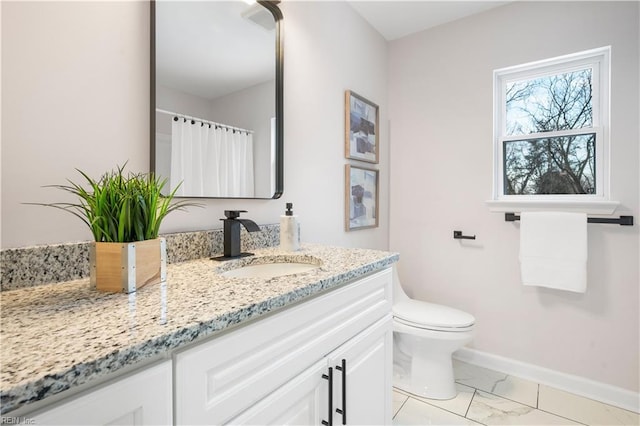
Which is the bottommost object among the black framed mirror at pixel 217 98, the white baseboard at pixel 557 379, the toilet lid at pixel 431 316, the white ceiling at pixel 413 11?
the white baseboard at pixel 557 379

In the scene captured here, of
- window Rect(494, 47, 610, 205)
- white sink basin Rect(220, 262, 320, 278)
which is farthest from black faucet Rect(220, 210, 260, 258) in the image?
window Rect(494, 47, 610, 205)

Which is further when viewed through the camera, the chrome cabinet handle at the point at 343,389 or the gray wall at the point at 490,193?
the gray wall at the point at 490,193

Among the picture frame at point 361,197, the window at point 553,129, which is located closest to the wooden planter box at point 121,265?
the picture frame at point 361,197

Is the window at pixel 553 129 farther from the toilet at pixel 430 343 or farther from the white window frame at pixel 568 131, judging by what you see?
the toilet at pixel 430 343

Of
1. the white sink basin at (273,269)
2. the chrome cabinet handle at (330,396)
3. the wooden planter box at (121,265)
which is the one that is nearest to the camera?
the wooden planter box at (121,265)

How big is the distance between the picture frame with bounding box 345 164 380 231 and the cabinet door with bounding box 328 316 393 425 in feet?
3.14

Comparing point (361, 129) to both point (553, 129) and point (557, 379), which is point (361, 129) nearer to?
point (553, 129)

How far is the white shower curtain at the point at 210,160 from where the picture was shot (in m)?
1.11

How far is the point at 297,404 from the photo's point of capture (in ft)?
2.48

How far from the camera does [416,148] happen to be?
7.82 feet

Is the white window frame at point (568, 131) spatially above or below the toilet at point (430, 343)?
above

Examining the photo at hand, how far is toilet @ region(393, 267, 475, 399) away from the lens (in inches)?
66.7

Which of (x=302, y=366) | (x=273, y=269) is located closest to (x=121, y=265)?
(x=302, y=366)

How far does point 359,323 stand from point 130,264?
663 millimetres
